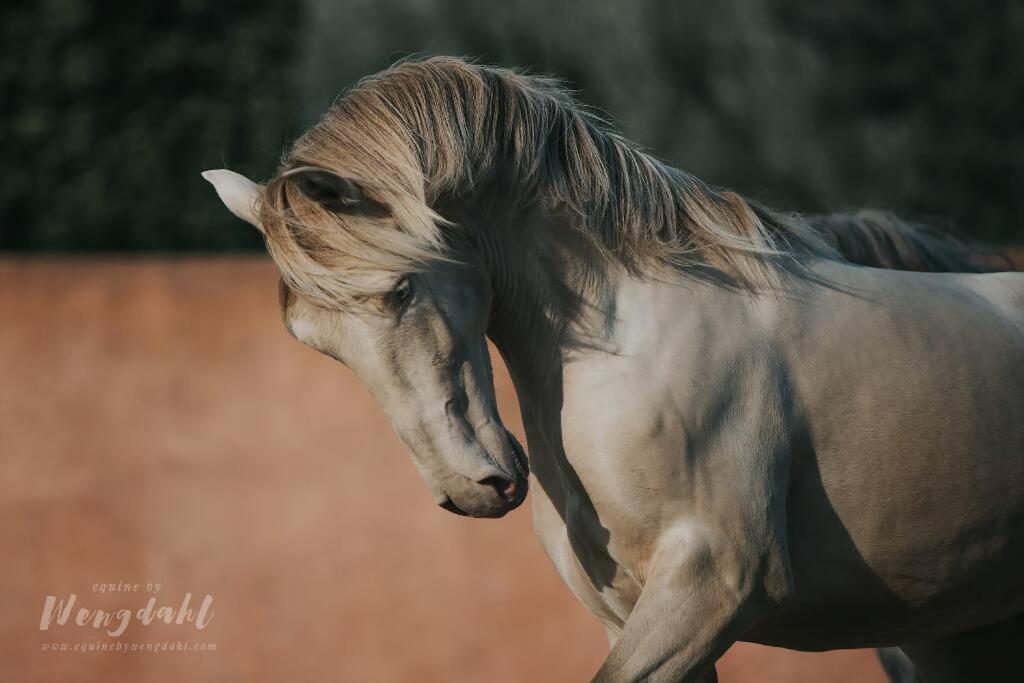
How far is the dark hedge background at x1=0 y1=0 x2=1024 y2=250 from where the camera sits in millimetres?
A: 10922

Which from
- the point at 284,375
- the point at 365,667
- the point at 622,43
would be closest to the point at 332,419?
the point at 284,375

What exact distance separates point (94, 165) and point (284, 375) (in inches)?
224

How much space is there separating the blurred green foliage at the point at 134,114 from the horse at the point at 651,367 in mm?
8813

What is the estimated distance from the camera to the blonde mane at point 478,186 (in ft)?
7.07

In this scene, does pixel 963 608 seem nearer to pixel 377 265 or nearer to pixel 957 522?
pixel 957 522

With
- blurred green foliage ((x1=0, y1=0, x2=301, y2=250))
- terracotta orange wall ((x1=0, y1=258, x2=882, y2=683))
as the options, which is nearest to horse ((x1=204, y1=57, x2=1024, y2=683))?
terracotta orange wall ((x1=0, y1=258, x2=882, y2=683))

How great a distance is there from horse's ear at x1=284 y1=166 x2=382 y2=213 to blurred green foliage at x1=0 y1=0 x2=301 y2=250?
8952mm

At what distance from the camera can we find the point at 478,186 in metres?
2.32

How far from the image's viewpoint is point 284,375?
6.22m

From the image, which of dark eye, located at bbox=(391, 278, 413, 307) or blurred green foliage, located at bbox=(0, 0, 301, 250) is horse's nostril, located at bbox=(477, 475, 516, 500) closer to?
dark eye, located at bbox=(391, 278, 413, 307)

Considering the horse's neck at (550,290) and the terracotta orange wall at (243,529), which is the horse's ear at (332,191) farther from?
the terracotta orange wall at (243,529)

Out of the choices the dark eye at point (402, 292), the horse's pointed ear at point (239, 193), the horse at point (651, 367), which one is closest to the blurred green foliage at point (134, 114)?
the horse's pointed ear at point (239, 193)

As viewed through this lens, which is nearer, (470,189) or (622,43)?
(470,189)

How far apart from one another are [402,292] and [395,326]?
0.20 ft
